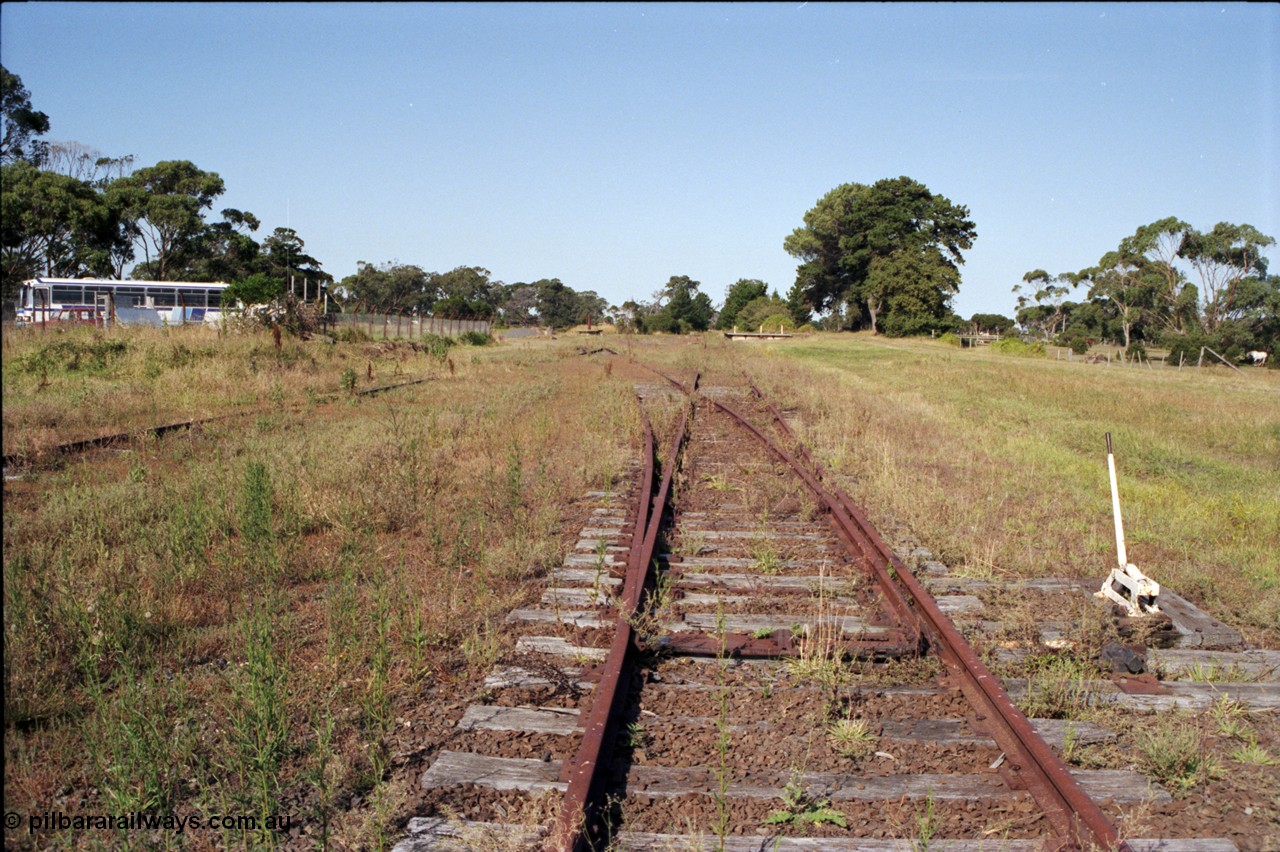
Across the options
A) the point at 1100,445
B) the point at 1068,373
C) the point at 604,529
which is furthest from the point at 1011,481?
the point at 1068,373

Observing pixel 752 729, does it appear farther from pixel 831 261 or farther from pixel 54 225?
pixel 831 261

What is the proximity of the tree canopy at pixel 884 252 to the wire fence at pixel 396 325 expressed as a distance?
28512mm

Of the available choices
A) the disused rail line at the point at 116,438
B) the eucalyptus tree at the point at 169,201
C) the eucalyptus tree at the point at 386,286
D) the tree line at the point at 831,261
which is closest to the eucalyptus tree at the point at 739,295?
the tree line at the point at 831,261

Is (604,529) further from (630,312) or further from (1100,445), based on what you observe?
(630,312)

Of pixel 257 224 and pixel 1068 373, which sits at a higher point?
pixel 257 224

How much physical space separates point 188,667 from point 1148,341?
253ft

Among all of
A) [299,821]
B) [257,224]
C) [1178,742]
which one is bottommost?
[299,821]

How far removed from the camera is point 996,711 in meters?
4.07

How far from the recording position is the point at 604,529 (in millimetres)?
7414

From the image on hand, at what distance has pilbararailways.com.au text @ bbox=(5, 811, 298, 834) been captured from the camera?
10.5 ft

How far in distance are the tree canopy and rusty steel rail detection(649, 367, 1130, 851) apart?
57.1 metres

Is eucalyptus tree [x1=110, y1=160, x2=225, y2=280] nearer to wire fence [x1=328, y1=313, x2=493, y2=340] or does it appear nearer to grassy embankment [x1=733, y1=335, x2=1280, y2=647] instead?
wire fence [x1=328, y1=313, x2=493, y2=340]

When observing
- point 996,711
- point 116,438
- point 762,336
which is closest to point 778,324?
point 762,336

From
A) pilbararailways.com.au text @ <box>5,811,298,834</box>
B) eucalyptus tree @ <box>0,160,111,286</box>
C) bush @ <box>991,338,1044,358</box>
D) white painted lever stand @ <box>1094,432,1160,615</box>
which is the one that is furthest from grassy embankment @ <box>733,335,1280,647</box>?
eucalyptus tree @ <box>0,160,111,286</box>
